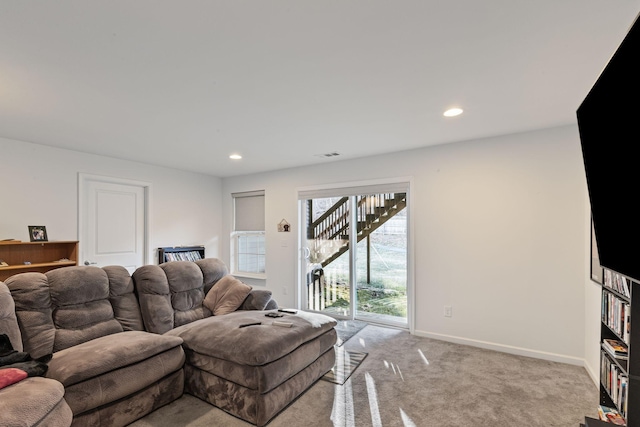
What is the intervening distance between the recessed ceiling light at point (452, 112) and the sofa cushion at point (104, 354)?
2942 millimetres

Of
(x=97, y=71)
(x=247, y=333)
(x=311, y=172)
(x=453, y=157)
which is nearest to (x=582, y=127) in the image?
(x=453, y=157)

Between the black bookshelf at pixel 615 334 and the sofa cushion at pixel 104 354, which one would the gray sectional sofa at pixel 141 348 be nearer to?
the sofa cushion at pixel 104 354

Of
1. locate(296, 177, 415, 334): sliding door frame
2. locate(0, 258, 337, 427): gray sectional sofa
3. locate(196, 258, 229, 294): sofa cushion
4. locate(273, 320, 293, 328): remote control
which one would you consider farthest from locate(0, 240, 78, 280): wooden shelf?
locate(296, 177, 415, 334): sliding door frame

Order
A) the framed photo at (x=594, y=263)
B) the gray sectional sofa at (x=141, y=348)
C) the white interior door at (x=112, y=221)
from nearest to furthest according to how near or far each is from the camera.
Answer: the gray sectional sofa at (x=141, y=348) < the framed photo at (x=594, y=263) < the white interior door at (x=112, y=221)

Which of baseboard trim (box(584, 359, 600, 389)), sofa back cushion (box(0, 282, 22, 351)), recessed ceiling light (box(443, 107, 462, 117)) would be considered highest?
recessed ceiling light (box(443, 107, 462, 117))

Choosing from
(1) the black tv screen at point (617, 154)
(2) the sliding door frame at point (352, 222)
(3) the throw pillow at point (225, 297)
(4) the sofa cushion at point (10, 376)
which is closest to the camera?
(1) the black tv screen at point (617, 154)

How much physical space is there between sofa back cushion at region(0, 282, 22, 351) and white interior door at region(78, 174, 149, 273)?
80.4 inches

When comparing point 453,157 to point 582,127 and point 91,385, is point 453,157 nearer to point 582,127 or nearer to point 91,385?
point 582,127

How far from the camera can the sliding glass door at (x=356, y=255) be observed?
13.8 feet

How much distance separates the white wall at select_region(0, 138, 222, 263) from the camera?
3.42 m

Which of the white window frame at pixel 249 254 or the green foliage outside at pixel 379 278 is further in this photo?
the white window frame at pixel 249 254

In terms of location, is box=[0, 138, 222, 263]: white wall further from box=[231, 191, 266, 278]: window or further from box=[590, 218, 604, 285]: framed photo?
box=[590, 218, 604, 285]: framed photo

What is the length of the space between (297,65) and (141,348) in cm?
224

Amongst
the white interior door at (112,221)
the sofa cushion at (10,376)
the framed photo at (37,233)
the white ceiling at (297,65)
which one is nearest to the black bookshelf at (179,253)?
the white interior door at (112,221)
